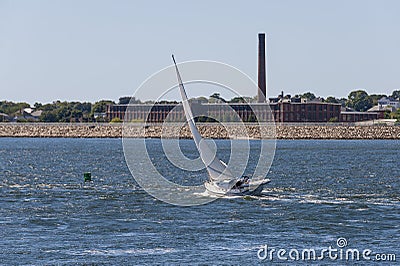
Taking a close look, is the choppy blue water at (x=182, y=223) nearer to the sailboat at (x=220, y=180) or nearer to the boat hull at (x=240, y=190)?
the boat hull at (x=240, y=190)

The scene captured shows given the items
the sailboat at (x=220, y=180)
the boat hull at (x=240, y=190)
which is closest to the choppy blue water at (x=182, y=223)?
the boat hull at (x=240, y=190)

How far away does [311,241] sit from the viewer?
39375 millimetres

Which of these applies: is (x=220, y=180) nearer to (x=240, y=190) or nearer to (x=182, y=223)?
(x=240, y=190)

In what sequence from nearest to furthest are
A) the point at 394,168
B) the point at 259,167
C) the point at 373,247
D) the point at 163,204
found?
the point at 373,247 < the point at 163,204 < the point at 394,168 < the point at 259,167

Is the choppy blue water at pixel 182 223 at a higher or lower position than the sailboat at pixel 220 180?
lower

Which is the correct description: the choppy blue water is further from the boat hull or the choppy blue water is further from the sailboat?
the sailboat

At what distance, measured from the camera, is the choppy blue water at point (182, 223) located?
1444 inches

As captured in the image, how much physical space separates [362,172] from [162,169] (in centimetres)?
2004

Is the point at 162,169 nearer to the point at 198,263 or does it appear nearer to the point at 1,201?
the point at 1,201

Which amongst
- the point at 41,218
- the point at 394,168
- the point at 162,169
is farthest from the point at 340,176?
the point at 41,218

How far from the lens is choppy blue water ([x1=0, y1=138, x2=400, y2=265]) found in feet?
120

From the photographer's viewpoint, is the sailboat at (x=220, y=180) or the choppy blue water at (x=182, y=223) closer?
the choppy blue water at (x=182, y=223)

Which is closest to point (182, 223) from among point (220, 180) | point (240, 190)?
point (240, 190)

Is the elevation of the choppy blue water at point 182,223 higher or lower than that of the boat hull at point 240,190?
lower
